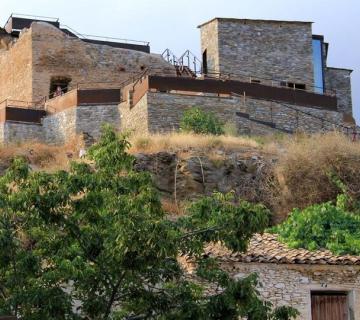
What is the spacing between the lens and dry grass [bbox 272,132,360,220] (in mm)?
29375

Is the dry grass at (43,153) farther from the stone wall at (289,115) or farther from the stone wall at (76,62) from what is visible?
the stone wall at (289,115)

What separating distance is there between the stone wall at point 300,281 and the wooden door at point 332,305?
0.21m

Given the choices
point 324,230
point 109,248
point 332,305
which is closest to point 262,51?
point 324,230

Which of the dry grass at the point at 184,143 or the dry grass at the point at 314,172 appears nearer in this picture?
the dry grass at the point at 314,172

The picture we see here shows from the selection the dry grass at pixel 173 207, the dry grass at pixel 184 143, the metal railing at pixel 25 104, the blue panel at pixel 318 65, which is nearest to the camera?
the dry grass at pixel 173 207

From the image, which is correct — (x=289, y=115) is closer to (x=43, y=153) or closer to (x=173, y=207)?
(x=43, y=153)

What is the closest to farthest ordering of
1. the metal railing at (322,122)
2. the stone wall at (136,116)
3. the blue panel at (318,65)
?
1. the stone wall at (136,116)
2. the metal railing at (322,122)
3. the blue panel at (318,65)

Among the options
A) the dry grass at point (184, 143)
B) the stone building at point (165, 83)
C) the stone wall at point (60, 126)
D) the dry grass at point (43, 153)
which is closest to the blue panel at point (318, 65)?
the stone building at point (165, 83)

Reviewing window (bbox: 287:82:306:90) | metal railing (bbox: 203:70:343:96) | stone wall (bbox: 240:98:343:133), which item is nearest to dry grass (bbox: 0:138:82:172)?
stone wall (bbox: 240:98:343:133)

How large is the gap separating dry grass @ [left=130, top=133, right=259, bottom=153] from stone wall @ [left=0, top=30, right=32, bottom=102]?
40.2 ft

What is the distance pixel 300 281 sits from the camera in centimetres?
2141

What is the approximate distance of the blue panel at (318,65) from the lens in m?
44.8

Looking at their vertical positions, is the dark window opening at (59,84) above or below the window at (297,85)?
above

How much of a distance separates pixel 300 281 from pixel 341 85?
90.0ft
